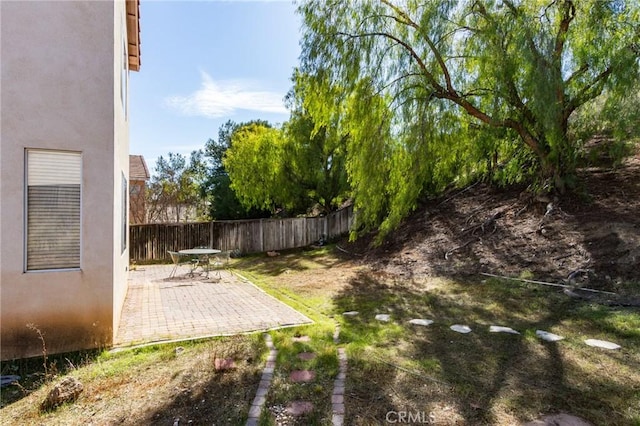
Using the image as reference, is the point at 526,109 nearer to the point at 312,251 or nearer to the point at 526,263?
the point at 526,263

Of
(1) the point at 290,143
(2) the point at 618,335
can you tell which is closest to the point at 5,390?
(2) the point at 618,335

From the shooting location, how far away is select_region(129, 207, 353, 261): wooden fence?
38.5 feet

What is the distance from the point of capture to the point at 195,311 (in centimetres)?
575

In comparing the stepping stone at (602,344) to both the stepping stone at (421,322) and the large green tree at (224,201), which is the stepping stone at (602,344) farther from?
the large green tree at (224,201)

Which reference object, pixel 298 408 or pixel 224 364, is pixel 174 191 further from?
pixel 298 408

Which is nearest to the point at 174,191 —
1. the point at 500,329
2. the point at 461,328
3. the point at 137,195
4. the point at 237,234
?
the point at 137,195

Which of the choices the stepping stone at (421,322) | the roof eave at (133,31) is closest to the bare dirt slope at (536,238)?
the stepping stone at (421,322)

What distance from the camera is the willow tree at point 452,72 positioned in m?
6.86

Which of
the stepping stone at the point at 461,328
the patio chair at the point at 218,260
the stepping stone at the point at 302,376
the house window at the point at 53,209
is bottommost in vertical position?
the stepping stone at the point at 302,376

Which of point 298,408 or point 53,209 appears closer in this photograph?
point 298,408

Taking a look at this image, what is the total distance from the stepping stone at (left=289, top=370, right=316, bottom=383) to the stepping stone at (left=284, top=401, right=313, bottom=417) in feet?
1.25

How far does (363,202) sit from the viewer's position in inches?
336

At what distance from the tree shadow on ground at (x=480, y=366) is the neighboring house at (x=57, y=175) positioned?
3.21 m

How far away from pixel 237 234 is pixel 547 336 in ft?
36.3
